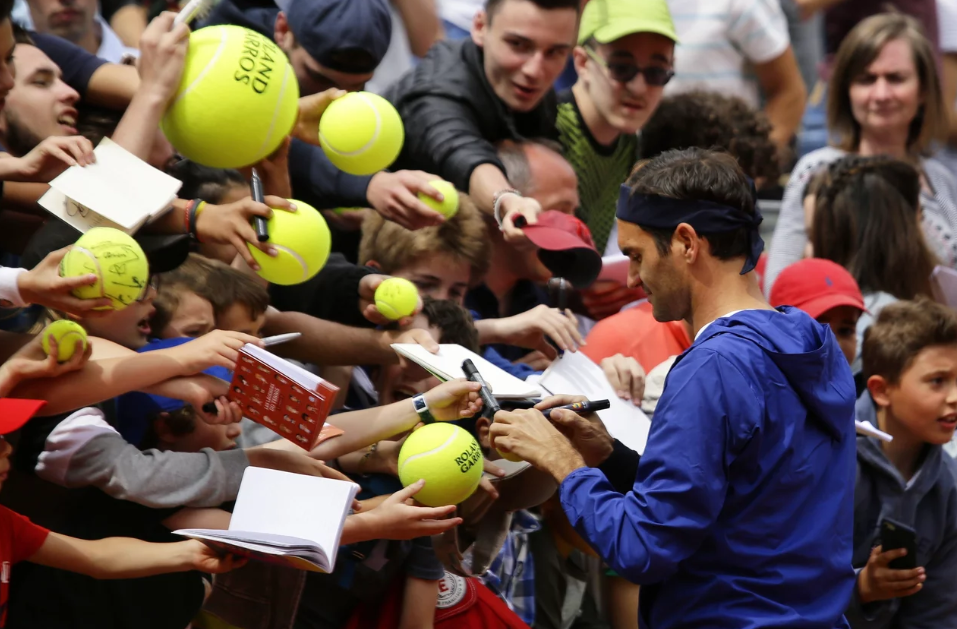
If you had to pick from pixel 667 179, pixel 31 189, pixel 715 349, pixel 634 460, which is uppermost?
pixel 667 179

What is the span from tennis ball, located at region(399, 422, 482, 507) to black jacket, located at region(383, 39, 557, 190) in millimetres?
1272

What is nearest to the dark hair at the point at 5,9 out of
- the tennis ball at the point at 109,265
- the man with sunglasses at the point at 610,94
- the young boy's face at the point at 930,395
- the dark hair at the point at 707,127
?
the tennis ball at the point at 109,265

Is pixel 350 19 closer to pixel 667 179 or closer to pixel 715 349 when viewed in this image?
pixel 667 179

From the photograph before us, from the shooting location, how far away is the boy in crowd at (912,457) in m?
4.09

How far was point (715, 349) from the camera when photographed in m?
2.77

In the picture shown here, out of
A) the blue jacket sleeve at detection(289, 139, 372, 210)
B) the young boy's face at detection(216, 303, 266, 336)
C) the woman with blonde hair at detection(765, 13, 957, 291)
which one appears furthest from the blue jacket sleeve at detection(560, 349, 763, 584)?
the woman with blonde hair at detection(765, 13, 957, 291)

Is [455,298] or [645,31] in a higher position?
[645,31]

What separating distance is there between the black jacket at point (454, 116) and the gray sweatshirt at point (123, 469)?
1496 millimetres

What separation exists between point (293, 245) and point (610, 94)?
6.55 feet

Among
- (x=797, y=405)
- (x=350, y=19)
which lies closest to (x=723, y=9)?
(x=350, y=19)

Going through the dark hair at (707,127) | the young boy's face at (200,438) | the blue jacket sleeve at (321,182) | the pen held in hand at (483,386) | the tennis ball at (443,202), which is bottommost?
the young boy's face at (200,438)

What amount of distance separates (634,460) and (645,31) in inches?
78.1

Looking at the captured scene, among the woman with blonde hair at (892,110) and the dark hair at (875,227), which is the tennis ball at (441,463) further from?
the woman with blonde hair at (892,110)

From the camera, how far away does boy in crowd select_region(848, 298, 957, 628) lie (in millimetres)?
4090
